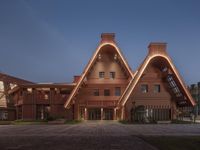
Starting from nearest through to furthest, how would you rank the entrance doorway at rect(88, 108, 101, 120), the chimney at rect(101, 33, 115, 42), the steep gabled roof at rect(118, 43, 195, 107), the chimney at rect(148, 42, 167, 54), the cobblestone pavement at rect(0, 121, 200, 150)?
the cobblestone pavement at rect(0, 121, 200, 150), the steep gabled roof at rect(118, 43, 195, 107), the chimney at rect(148, 42, 167, 54), the chimney at rect(101, 33, 115, 42), the entrance doorway at rect(88, 108, 101, 120)

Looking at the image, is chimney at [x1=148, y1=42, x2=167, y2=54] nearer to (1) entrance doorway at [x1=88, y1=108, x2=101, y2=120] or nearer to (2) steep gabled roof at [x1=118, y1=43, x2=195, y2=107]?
(2) steep gabled roof at [x1=118, y1=43, x2=195, y2=107]

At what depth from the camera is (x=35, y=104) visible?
52562 mm

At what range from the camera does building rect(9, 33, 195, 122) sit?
45.0 m

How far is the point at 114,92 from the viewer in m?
51.8

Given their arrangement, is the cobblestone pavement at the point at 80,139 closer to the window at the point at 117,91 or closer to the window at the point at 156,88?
the window at the point at 156,88

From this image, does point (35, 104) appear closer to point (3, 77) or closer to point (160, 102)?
point (3, 77)

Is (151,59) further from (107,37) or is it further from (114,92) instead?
(114,92)

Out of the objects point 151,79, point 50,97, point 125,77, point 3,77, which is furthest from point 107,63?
point 3,77

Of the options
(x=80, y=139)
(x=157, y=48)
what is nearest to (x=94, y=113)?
(x=157, y=48)

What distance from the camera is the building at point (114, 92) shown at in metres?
45.0

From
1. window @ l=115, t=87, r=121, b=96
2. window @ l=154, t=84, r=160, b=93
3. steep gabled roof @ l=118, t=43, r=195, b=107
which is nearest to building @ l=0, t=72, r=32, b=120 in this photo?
window @ l=115, t=87, r=121, b=96

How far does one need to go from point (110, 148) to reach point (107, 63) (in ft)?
124

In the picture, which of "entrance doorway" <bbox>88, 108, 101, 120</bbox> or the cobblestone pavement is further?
"entrance doorway" <bbox>88, 108, 101, 120</bbox>

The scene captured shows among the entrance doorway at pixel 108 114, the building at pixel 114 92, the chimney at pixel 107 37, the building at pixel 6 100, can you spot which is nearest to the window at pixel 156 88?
the building at pixel 114 92
